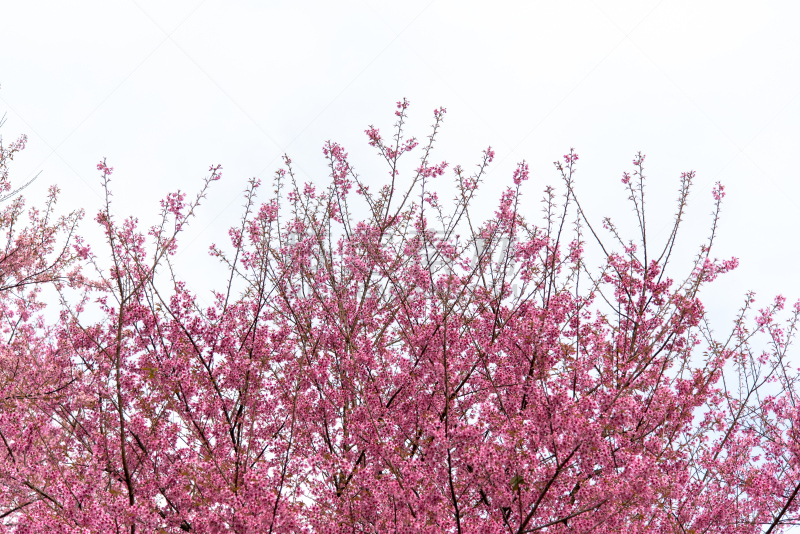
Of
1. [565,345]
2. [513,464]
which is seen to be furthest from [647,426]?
[513,464]

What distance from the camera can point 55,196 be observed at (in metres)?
10.3

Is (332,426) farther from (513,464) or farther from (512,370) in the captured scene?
(513,464)

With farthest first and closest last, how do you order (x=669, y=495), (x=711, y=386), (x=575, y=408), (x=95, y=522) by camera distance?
(x=711, y=386) → (x=669, y=495) → (x=95, y=522) → (x=575, y=408)

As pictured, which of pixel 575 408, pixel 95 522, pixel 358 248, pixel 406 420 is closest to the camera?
pixel 575 408

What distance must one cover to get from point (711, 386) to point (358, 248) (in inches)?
189

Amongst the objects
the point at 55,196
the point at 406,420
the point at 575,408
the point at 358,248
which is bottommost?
the point at 575,408

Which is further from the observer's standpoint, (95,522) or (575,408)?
(95,522)

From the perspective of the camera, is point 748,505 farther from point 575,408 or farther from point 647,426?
point 575,408

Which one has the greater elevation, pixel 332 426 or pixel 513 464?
pixel 332 426

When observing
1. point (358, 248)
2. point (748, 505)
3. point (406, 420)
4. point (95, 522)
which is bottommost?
point (748, 505)

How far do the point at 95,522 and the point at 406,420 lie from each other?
9.46ft

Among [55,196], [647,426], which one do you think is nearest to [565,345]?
[647,426]

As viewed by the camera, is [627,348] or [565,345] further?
[627,348]

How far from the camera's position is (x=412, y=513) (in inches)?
183
